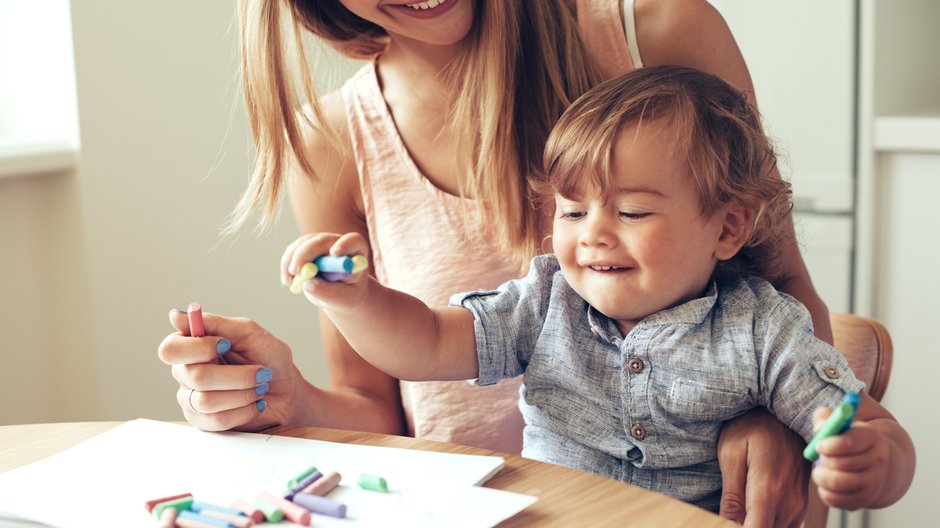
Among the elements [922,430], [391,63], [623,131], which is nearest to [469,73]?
[391,63]

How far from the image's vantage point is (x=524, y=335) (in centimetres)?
97

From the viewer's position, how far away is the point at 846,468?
684 millimetres

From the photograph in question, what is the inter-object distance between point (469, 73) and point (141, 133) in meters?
0.84

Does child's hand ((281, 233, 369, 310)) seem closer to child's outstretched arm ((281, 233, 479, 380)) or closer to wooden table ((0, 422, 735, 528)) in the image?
child's outstretched arm ((281, 233, 479, 380))

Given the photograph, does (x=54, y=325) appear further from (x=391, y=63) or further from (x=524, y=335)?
(x=524, y=335)

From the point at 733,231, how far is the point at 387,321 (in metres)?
0.31

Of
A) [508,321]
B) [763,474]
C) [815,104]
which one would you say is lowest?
[763,474]

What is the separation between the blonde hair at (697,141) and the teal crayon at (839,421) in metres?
0.28

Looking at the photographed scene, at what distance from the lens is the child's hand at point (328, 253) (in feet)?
2.61

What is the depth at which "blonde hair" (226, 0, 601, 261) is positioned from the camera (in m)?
1.11

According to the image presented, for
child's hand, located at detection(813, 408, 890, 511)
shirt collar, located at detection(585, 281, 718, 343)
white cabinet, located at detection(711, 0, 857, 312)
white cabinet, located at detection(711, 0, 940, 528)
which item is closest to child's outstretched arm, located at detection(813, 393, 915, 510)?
child's hand, located at detection(813, 408, 890, 511)

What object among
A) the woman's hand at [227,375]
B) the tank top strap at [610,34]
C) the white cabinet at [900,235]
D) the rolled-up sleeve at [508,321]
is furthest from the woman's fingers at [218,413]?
the white cabinet at [900,235]

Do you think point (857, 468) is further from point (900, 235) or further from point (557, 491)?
point (900, 235)

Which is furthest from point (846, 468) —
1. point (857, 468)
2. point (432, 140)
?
point (432, 140)
